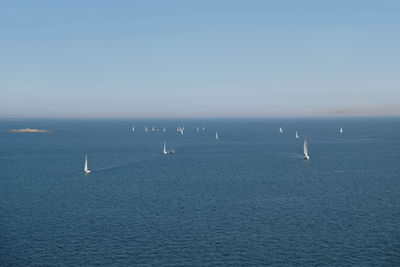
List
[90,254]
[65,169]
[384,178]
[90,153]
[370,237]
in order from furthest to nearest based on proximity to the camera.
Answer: [90,153] < [65,169] < [384,178] < [370,237] < [90,254]

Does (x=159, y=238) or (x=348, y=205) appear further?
(x=348, y=205)

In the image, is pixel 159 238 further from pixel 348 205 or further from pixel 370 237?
pixel 348 205

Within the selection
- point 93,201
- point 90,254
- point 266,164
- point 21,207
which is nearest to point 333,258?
point 90,254

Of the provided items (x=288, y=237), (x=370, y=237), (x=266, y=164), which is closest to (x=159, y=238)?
(x=288, y=237)

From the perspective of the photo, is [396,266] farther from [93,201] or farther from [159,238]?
[93,201]

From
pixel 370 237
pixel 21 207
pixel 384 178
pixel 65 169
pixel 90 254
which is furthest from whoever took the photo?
pixel 65 169

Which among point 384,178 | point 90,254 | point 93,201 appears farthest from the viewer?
point 384,178

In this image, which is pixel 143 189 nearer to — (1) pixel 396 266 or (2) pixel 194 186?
(2) pixel 194 186

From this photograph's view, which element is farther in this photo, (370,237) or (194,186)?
(194,186)

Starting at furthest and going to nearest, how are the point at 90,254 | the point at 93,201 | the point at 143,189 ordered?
the point at 143,189 < the point at 93,201 < the point at 90,254
